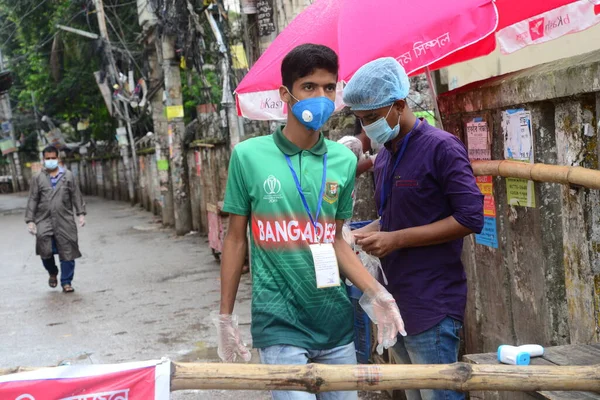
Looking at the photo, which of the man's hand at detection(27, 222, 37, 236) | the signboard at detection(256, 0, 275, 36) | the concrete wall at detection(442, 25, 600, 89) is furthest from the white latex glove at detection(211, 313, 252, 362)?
the man's hand at detection(27, 222, 37, 236)

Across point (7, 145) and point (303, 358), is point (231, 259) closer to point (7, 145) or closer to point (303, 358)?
point (303, 358)

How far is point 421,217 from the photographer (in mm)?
3393

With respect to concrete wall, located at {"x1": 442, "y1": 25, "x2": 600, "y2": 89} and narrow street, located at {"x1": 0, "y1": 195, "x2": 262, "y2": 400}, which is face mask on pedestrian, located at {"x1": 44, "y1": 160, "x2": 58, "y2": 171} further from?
concrete wall, located at {"x1": 442, "y1": 25, "x2": 600, "y2": 89}

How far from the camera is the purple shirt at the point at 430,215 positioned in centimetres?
327

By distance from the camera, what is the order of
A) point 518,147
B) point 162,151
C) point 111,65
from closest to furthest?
point 518,147 → point 162,151 → point 111,65

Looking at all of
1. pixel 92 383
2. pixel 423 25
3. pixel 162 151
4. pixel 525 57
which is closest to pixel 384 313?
pixel 92 383

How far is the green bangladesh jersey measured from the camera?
3.03 meters

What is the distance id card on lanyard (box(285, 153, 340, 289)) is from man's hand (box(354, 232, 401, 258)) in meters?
0.27

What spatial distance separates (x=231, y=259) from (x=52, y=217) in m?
8.25

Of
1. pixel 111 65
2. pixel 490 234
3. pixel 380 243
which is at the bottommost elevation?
pixel 490 234

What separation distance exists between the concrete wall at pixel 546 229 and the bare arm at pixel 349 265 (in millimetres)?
1022

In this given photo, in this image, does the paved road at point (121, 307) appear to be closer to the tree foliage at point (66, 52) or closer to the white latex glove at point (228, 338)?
the white latex glove at point (228, 338)

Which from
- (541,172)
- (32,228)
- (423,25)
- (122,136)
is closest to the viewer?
(541,172)

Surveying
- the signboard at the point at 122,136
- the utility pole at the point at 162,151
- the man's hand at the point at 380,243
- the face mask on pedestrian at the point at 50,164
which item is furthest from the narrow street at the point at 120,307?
the signboard at the point at 122,136
